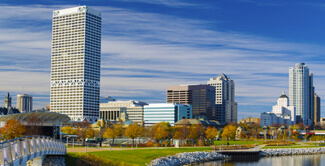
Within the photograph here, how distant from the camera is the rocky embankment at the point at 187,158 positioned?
2363 inches

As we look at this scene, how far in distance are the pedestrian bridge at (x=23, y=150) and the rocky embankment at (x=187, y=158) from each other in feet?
45.7

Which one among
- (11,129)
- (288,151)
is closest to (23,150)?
(11,129)

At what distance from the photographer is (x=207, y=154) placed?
78.8m

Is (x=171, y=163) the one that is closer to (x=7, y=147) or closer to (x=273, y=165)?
(x=273, y=165)

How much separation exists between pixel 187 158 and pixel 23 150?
127 ft

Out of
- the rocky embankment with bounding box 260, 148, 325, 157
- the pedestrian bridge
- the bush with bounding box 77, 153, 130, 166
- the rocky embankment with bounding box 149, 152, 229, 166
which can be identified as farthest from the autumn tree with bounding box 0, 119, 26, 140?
the rocky embankment with bounding box 260, 148, 325, 157

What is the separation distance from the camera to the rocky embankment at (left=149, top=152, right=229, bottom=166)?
6002cm

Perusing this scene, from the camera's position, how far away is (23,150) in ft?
115

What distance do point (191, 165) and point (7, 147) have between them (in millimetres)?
41934

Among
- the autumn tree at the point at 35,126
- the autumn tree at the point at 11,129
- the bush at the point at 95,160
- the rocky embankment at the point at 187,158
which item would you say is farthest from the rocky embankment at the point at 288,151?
the autumn tree at the point at 11,129

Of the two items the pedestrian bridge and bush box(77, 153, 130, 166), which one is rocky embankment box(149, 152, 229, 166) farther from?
the pedestrian bridge

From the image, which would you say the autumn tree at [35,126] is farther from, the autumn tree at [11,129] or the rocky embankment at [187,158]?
the rocky embankment at [187,158]

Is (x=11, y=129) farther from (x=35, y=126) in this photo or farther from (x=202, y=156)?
(x=202, y=156)

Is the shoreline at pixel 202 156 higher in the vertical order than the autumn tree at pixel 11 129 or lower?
lower
